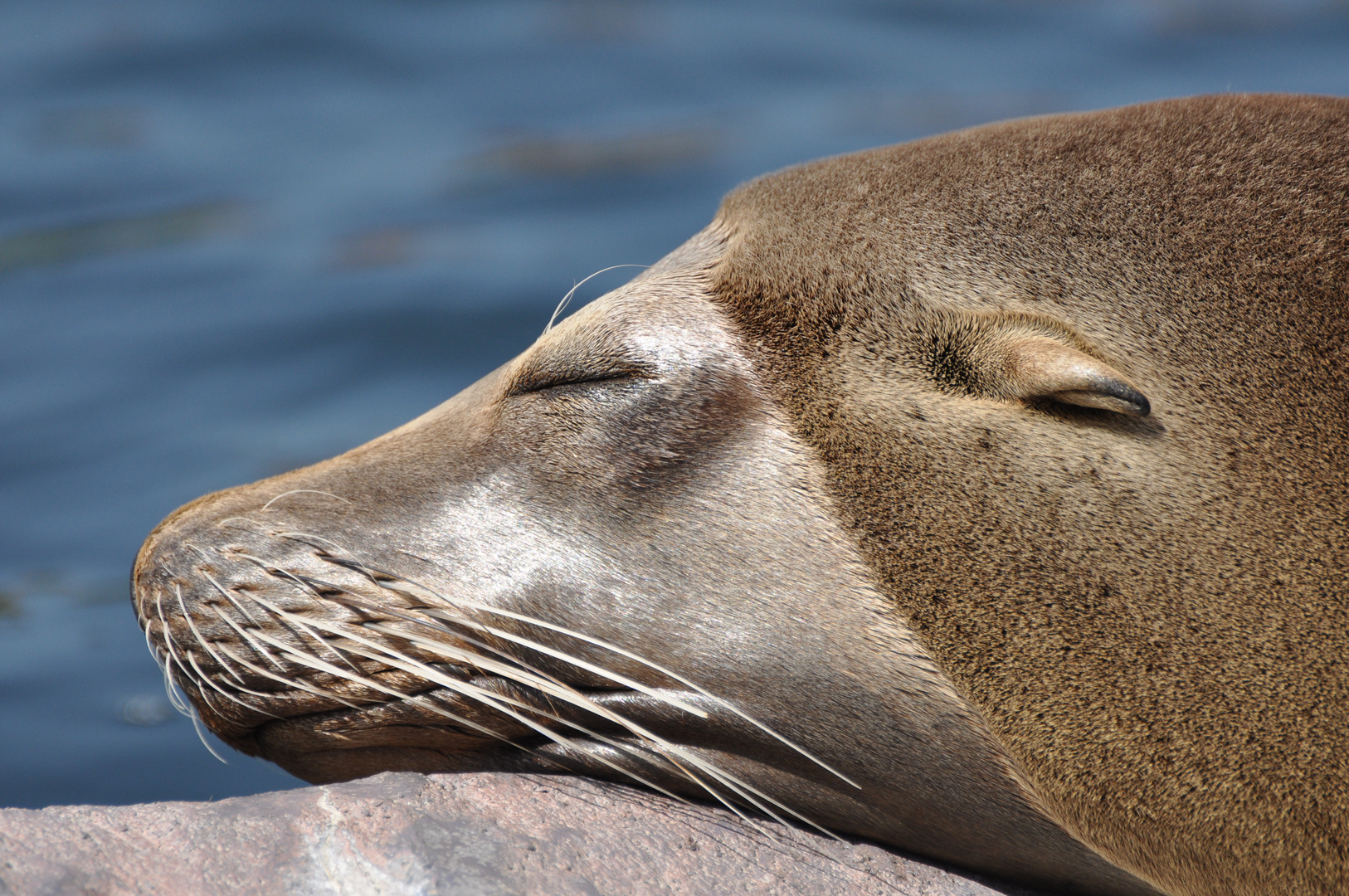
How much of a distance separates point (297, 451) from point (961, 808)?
3.87 m

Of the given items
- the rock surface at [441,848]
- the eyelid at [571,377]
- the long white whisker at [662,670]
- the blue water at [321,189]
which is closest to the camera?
the rock surface at [441,848]

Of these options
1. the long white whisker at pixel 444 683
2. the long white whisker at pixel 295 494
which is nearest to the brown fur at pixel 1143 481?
the long white whisker at pixel 444 683

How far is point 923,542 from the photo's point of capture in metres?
2.33

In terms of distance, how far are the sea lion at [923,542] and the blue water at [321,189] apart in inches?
77.4

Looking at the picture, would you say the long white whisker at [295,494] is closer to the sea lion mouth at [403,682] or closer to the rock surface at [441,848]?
the sea lion mouth at [403,682]

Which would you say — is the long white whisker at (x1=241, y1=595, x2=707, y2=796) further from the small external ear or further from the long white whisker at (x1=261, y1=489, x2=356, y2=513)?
the small external ear

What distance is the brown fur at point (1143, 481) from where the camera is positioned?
2.23 meters

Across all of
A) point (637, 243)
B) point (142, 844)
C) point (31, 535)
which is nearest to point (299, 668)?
point (142, 844)

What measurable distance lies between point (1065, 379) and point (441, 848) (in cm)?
124

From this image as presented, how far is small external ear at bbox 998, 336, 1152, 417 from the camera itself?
7.47 ft

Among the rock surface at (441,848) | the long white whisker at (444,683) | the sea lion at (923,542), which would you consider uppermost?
the sea lion at (923,542)

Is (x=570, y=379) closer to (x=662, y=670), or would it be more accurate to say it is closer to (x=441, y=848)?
(x=662, y=670)

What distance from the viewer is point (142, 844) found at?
7.07 feet

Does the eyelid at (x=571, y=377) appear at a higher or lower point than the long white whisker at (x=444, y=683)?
higher
